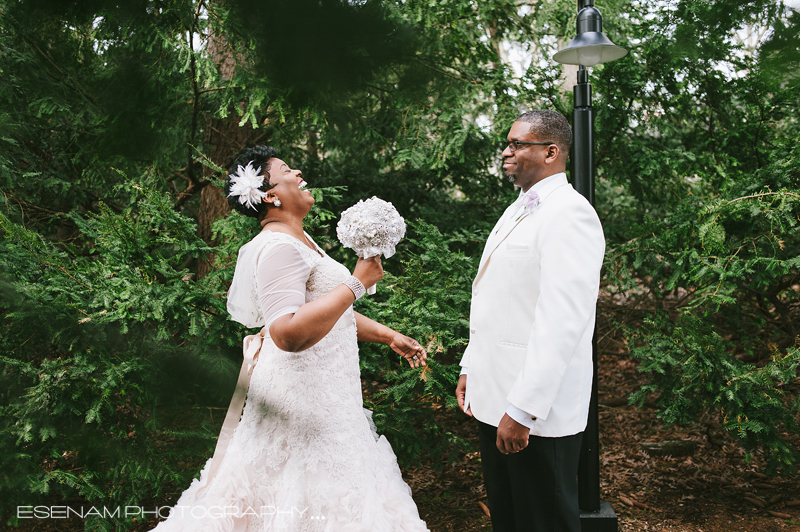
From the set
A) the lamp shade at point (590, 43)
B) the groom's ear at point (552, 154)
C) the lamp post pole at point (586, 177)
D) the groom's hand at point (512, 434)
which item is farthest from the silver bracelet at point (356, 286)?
the lamp shade at point (590, 43)

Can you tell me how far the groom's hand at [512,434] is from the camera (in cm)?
170

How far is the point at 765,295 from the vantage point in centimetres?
407

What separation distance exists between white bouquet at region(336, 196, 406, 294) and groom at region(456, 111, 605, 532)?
48 cm

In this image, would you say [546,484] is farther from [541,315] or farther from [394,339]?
[394,339]

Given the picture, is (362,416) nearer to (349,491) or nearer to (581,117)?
(349,491)

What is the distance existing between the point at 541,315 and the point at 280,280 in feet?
2.97

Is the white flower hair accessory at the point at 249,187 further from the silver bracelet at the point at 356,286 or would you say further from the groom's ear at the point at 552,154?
the groom's ear at the point at 552,154

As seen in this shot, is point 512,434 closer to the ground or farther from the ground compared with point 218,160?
closer to the ground

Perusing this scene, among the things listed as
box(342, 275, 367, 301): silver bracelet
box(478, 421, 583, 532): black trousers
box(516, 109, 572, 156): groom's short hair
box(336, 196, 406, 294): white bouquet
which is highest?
box(516, 109, 572, 156): groom's short hair

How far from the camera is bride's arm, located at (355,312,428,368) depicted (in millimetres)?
2229

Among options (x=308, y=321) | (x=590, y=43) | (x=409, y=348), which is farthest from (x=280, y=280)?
(x=590, y=43)

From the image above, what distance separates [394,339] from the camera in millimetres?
2248

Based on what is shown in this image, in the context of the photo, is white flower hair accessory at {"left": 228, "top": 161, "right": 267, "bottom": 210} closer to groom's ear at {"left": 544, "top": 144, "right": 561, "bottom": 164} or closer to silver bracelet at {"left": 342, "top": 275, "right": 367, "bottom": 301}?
silver bracelet at {"left": 342, "top": 275, "right": 367, "bottom": 301}

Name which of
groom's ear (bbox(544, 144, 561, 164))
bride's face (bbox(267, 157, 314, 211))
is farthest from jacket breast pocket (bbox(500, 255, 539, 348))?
bride's face (bbox(267, 157, 314, 211))
